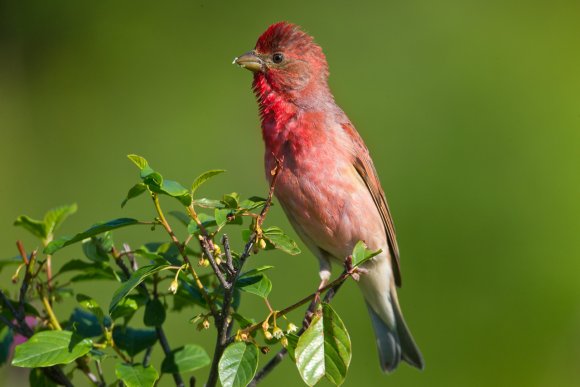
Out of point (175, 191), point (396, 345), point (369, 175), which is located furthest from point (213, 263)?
point (396, 345)

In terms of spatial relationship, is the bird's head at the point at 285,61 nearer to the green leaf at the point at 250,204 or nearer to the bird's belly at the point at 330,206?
the bird's belly at the point at 330,206

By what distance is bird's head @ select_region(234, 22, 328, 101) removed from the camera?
3766mm

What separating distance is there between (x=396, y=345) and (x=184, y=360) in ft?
6.32

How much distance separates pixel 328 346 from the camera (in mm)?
2191

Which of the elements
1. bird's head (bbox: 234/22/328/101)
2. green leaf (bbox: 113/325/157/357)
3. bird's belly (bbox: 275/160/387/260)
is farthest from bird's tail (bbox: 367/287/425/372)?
green leaf (bbox: 113/325/157/357)

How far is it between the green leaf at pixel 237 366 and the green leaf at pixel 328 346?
145mm

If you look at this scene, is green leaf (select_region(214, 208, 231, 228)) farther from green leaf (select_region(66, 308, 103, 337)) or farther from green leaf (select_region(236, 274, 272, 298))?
green leaf (select_region(66, 308, 103, 337))

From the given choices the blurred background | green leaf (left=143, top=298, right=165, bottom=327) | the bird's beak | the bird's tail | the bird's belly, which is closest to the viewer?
green leaf (left=143, top=298, right=165, bottom=327)

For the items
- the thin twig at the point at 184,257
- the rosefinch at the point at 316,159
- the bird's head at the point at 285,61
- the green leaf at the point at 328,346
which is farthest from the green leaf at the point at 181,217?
A: the bird's head at the point at 285,61

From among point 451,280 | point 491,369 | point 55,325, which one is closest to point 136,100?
point 451,280

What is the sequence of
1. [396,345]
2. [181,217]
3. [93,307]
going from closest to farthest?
[93,307]
[181,217]
[396,345]

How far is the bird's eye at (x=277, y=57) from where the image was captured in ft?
12.5

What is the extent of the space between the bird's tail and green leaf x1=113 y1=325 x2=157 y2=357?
6.34 ft

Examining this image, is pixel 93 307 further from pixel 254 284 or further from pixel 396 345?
pixel 396 345
